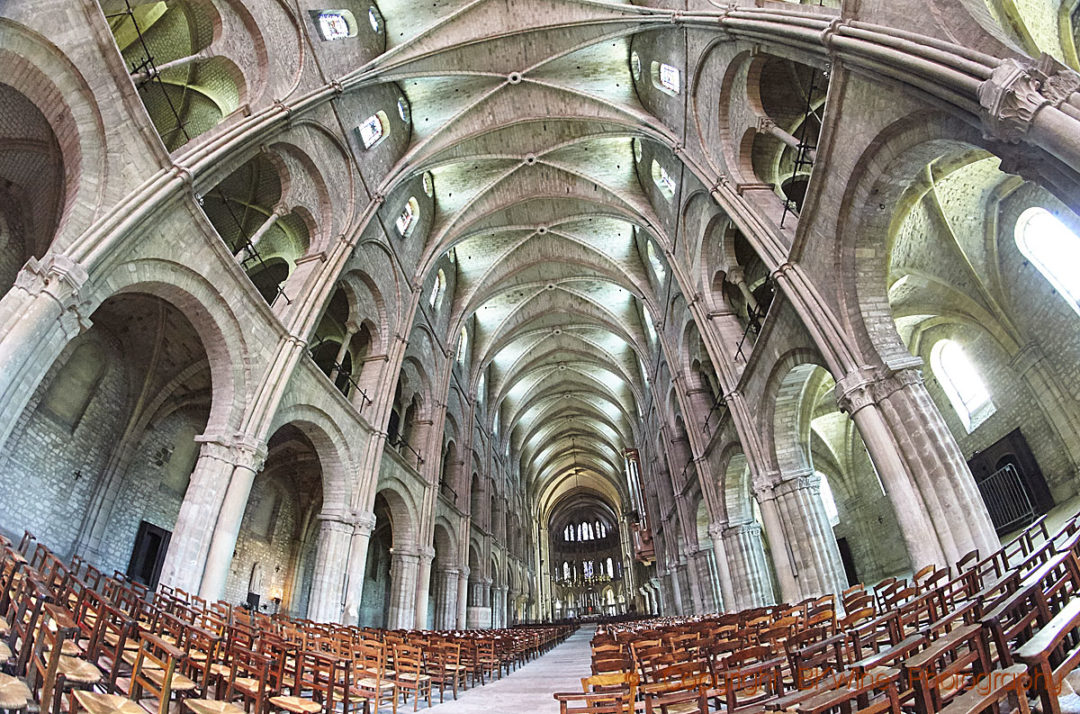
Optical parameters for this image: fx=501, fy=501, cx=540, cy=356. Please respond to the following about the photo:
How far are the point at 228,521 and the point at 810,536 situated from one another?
12290 mm

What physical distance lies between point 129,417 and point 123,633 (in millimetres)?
12716

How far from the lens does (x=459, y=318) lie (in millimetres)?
23688

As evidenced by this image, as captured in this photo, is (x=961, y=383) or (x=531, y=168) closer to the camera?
(x=961, y=383)

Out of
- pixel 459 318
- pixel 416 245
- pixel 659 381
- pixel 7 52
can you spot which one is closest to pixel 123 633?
pixel 7 52

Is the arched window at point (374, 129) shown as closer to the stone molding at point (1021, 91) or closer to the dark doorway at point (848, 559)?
the stone molding at point (1021, 91)

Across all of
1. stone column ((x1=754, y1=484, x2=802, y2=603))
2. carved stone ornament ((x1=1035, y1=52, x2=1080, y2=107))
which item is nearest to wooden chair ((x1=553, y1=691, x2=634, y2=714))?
carved stone ornament ((x1=1035, y1=52, x2=1080, y2=107))

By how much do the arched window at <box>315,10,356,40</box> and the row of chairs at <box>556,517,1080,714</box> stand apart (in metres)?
15.9

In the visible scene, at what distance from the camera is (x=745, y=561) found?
16.0 meters

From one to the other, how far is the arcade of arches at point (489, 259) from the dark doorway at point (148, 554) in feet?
0.34

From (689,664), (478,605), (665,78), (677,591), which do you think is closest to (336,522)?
(689,664)

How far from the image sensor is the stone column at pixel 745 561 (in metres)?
15.6

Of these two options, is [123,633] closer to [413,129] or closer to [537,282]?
[413,129]

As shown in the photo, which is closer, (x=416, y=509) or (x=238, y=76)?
(x=238, y=76)

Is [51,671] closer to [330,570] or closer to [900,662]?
[900,662]
